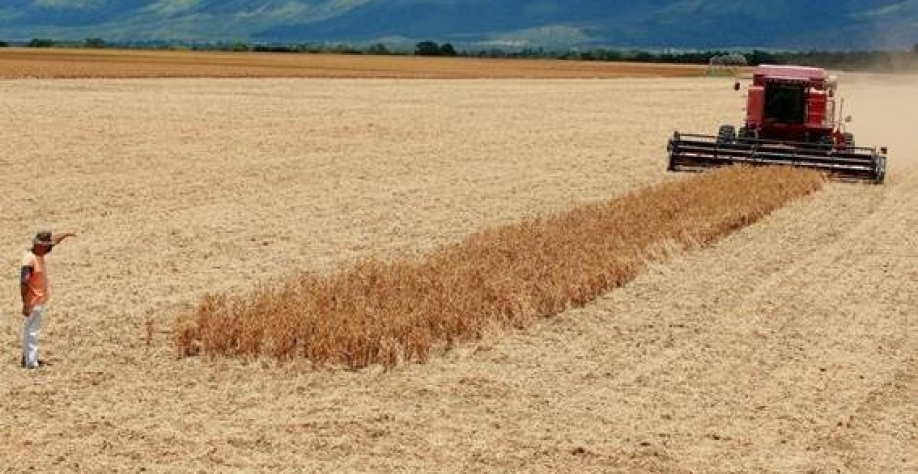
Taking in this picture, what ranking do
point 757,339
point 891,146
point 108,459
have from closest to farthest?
point 108,459
point 757,339
point 891,146

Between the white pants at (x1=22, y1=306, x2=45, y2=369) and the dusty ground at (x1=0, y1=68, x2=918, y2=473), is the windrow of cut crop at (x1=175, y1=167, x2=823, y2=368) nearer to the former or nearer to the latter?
the dusty ground at (x1=0, y1=68, x2=918, y2=473)

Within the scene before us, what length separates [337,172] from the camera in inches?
1087

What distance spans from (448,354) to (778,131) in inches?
872

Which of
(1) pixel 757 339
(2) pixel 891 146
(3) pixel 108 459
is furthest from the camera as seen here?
(2) pixel 891 146

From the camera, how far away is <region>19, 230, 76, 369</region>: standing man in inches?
425

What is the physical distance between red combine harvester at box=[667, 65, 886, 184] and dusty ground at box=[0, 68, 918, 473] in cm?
182

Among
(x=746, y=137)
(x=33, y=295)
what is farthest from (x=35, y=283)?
(x=746, y=137)

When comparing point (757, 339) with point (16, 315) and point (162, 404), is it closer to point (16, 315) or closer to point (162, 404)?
point (162, 404)

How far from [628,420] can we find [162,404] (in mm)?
3491

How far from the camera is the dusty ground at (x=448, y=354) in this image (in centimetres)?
929

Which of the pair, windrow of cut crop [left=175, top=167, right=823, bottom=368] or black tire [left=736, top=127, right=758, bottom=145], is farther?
black tire [left=736, top=127, right=758, bottom=145]

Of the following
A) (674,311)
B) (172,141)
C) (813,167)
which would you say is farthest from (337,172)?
(674,311)

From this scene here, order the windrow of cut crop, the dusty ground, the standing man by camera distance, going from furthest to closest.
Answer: the windrow of cut crop, the standing man, the dusty ground

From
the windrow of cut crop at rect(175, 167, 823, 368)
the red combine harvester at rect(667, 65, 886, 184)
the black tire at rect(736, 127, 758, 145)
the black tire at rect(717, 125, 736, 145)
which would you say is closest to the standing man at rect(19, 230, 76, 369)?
the windrow of cut crop at rect(175, 167, 823, 368)
